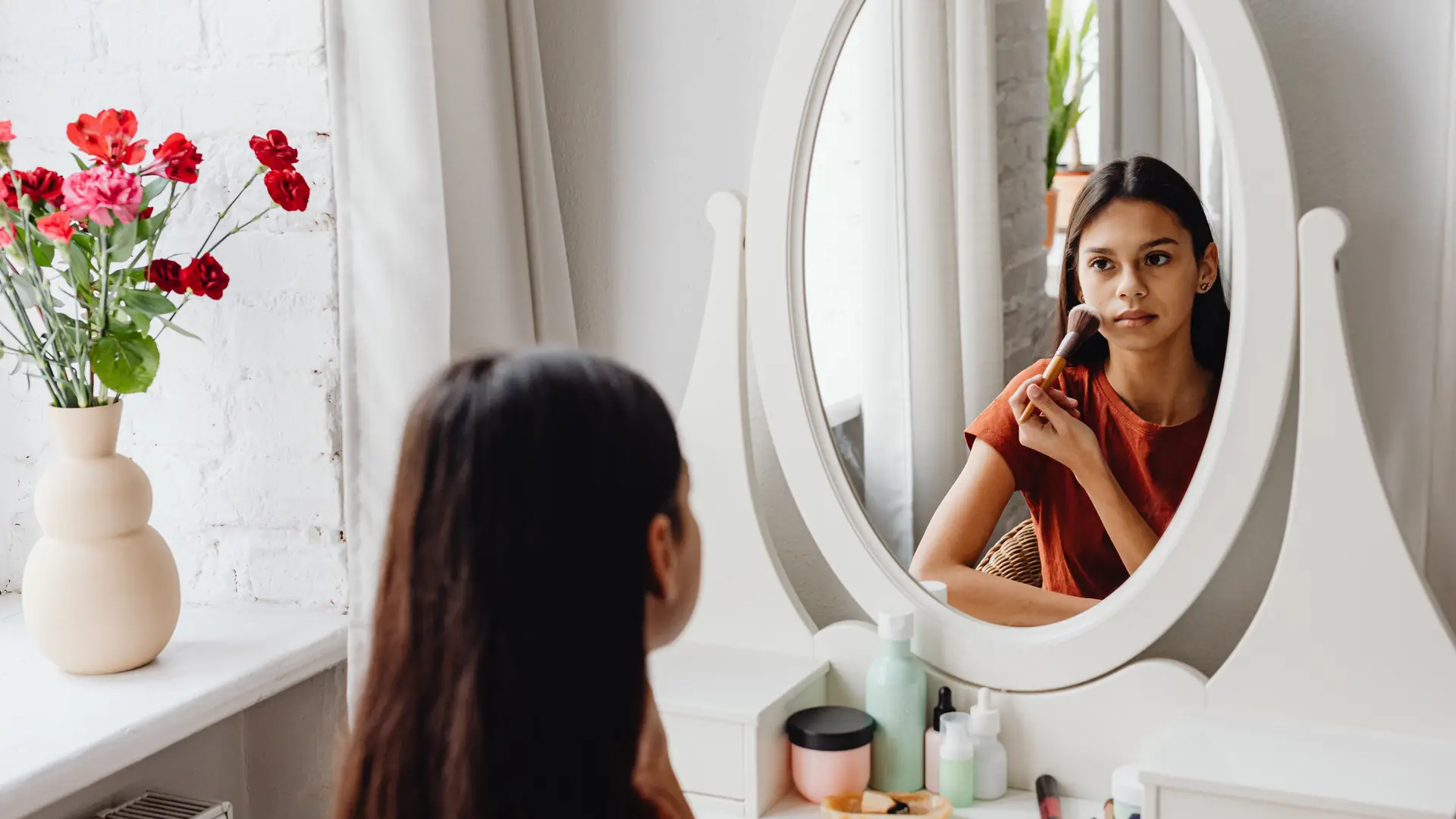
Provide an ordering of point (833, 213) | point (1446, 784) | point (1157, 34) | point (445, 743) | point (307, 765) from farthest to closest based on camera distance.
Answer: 1. point (307, 765)
2. point (833, 213)
3. point (1157, 34)
4. point (1446, 784)
5. point (445, 743)

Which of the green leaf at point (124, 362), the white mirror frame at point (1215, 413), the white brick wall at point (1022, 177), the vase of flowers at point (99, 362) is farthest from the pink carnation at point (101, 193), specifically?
the white brick wall at point (1022, 177)

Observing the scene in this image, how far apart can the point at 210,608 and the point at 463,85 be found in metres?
0.64

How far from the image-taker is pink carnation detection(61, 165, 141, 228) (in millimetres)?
1163

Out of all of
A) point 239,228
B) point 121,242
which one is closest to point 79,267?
point 121,242

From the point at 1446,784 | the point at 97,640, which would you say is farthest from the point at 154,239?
the point at 1446,784

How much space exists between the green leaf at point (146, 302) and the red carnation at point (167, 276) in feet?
0.04

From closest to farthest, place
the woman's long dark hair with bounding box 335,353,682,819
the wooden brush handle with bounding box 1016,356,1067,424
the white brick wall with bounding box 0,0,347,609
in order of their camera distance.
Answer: the woman's long dark hair with bounding box 335,353,682,819 → the wooden brush handle with bounding box 1016,356,1067,424 → the white brick wall with bounding box 0,0,347,609

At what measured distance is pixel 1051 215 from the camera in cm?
114

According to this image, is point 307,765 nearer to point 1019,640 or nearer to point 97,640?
point 97,640

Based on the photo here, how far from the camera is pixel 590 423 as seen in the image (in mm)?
677

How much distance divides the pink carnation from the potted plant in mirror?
31.4 inches

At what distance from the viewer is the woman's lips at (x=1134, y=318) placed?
1.11 meters

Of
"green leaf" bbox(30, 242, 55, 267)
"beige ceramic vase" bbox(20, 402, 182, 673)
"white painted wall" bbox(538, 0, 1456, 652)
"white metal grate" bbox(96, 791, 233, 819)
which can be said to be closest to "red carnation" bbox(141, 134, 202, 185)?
"green leaf" bbox(30, 242, 55, 267)

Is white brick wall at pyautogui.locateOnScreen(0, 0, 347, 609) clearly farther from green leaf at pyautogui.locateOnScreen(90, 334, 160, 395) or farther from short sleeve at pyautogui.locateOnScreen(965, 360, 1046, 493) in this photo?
short sleeve at pyautogui.locateOnScreen(965, 360, 1046, 493)
